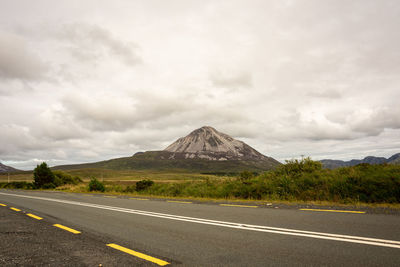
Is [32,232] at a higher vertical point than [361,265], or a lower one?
lower

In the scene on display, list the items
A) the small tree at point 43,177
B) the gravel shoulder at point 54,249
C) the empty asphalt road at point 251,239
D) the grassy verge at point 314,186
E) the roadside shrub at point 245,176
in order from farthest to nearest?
the small tree at point 43,177
the roadside shrub at point 245,176
the grassy verge at point 314,186
the gravel shoulder at point 54,249
the empty asphalt road at point 251,239

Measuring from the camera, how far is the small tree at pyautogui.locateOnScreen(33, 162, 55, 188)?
48.4 metres

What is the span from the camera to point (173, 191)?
19828 mm

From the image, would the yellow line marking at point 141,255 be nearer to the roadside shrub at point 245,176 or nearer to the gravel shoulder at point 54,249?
the gravel shoulder at point 54,249

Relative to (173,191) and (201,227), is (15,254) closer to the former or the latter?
(201,227)

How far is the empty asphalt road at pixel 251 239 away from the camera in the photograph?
420cm

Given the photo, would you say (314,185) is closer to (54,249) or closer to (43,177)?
(54,249)

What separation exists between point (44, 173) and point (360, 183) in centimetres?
5558

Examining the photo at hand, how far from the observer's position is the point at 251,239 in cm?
545

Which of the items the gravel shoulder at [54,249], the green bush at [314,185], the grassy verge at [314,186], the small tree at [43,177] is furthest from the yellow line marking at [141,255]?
the small tree at [43,177]

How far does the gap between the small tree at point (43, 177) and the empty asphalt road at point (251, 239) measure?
47599 mm

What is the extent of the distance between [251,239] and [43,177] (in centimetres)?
5553

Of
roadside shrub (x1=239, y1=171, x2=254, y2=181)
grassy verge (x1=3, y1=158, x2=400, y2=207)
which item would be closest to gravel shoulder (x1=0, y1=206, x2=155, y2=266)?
grassy verge (x1=3, y1=158, x2=400, y2=207)

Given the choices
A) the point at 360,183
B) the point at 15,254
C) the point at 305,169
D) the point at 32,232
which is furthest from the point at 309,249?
the point at 305,169
